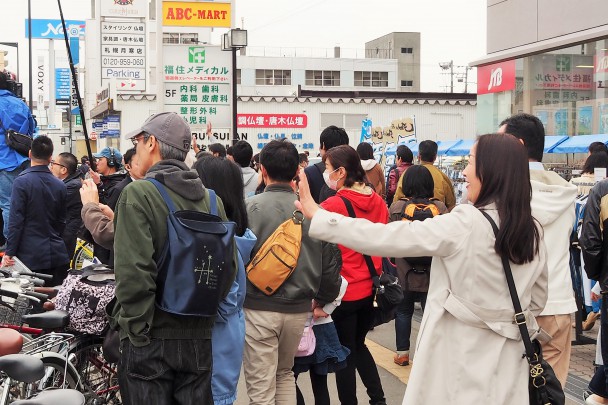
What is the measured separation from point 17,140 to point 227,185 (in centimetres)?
368

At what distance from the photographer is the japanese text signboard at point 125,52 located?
3559cm

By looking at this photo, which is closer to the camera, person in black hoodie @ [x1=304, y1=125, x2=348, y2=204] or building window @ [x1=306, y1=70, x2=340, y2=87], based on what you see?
person in black hoodie @ [x1=304, y1=125, x2=348, y2=204]

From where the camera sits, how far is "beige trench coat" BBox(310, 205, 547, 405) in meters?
3.44

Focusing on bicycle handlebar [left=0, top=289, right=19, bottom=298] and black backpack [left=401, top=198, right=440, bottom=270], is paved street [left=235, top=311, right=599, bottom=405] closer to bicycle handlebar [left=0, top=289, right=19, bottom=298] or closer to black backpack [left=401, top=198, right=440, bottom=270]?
black backpack [left=401, top=198, right=440, bottom=270]

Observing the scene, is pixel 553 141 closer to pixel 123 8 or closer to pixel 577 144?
pixel 577 144

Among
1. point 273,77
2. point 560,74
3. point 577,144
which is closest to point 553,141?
point 577,144

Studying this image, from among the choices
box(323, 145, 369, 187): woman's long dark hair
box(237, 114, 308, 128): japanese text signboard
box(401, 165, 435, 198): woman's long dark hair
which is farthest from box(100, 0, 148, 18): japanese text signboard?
box(323, 145, 369, 187): woman's long dark hair

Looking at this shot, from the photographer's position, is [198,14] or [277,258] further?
[198,14]

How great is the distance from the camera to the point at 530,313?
11.9 ft

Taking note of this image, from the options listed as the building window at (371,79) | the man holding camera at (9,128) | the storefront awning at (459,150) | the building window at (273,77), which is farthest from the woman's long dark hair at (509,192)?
the building window at (371,79)

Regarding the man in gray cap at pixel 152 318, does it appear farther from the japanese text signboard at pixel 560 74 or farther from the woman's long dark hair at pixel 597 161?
the japanese text signboard at pixel 560 74

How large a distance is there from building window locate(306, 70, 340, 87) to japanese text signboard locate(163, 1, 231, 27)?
5103cm

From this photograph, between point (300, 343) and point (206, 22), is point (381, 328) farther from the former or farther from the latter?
point (206, 22)

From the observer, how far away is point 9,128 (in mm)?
8078
